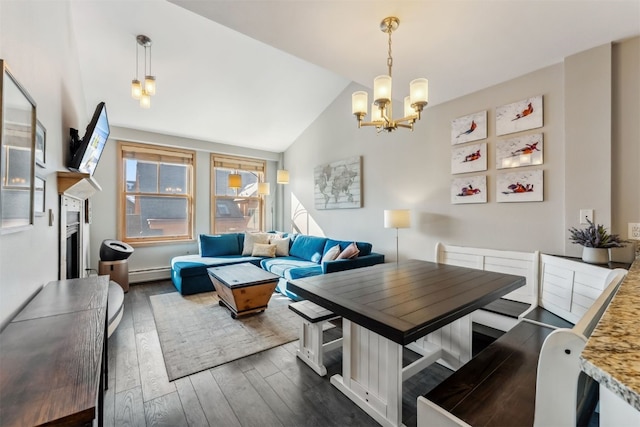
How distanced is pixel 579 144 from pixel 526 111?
1.87ft

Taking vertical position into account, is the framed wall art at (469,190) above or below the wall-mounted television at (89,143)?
below

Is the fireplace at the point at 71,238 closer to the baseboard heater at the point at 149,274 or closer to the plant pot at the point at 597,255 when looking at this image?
the baseboard heater at the point at 149,274

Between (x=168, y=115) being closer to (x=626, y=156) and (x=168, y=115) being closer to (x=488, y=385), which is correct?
(x=488, y=385)

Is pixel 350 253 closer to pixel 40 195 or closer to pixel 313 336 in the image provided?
pixel 313 336

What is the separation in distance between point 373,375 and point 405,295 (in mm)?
571

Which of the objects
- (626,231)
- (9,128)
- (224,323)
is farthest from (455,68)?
(224,323)

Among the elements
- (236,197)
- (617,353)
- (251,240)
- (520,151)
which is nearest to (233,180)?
(236,197)

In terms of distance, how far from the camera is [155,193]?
4.98 meters

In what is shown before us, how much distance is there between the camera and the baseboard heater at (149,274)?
465 centimetres

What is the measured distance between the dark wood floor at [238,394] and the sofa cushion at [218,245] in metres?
2.49

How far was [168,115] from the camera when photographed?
443 cm

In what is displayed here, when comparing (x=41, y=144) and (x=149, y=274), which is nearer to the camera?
(x=41, y=144)

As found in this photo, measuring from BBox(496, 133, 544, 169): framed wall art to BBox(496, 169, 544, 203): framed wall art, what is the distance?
0.09 meters

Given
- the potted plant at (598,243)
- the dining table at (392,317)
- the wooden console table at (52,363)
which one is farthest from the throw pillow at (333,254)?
the wooden console table at (52,363)
